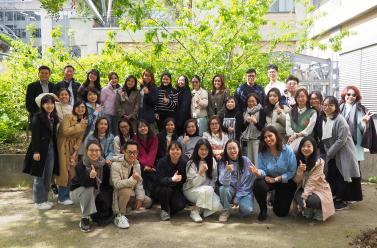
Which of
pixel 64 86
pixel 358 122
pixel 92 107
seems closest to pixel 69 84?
pixel 64 86

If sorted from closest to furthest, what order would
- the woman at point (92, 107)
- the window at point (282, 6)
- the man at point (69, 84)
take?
the woman at point (92, 107) < the man at point (69, 84) < the window at point (282, 6)

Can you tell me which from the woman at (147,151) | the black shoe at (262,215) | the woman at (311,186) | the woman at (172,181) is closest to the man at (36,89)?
the woman at (147,151)

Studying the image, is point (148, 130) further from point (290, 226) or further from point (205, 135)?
point (290, 226)

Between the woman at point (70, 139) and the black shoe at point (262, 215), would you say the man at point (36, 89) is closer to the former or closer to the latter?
the woman at point (70, 139)

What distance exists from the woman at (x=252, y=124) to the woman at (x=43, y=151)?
3026mm

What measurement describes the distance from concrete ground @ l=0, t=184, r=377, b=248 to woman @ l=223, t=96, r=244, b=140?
1.49 meters

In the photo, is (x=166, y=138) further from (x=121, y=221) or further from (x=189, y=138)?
(x=121, y=221)

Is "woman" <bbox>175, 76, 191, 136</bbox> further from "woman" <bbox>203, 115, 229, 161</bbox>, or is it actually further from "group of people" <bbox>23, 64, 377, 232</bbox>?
"woman" <bbox>203, 115, 229, 161</bbox>

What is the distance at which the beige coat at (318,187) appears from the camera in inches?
213

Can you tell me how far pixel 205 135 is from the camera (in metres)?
6.42

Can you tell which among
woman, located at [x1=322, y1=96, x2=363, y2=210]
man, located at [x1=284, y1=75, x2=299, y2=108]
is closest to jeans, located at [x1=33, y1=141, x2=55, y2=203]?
man, located at [x1=284, y1=75, x2=299, y2=108]

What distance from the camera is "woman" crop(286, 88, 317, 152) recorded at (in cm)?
607

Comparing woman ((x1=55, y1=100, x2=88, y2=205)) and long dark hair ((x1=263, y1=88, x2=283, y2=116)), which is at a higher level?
long dark hair ((x1=263, y1=88, x2=283, y2=116))

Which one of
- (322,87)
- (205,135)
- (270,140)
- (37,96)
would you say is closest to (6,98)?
(37,96)
